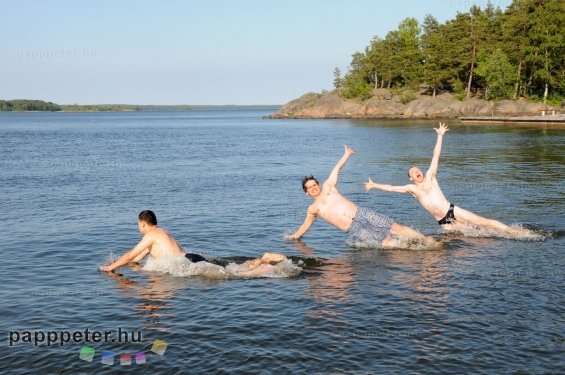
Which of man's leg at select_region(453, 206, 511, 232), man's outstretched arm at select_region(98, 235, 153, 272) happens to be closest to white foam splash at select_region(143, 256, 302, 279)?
man's outstretched arm at select_region(98, 235, 153, 272)

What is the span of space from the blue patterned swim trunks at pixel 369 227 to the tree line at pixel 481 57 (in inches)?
3278

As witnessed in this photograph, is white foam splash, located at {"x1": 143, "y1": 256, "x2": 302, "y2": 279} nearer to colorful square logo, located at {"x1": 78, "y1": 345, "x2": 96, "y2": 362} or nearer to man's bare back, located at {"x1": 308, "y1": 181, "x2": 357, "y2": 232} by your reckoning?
man's bare back, located at {"x1": 308, "y1": 181, "x2": 357, "y2": 232}

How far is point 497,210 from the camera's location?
19.8 metres

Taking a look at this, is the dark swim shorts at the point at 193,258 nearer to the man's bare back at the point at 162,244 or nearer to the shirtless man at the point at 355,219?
the man's bare back at the point at 162,244

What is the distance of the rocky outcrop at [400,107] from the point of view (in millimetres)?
92250

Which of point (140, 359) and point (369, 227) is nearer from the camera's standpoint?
point (140, 359)

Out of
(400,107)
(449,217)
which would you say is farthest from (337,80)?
(449,217)

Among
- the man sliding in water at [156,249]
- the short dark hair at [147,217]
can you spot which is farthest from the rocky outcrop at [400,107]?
the short dark hair at [147,217]

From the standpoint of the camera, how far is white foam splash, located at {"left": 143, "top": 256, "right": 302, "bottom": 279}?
1232cm

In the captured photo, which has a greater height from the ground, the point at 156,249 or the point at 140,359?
the point at 156,249

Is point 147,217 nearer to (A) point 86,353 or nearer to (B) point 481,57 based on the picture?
(A) point 86,353

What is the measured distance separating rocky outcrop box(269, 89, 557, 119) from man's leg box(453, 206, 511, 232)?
7694 centimetres

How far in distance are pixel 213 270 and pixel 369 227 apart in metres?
4.13

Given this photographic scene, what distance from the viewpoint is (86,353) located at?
28.2ft
